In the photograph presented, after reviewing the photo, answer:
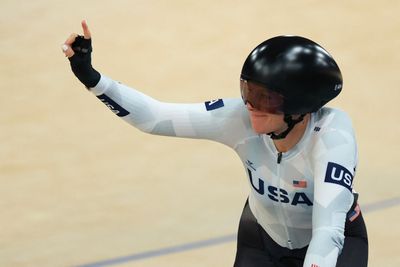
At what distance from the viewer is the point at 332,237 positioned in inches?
137

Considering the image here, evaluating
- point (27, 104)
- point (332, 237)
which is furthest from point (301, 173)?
point (27, 104)

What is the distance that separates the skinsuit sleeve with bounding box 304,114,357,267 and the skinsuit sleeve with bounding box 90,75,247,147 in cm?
39

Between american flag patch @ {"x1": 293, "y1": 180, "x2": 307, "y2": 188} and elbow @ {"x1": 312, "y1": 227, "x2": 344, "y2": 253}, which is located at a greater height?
american flag patch @ {"x1": 293, "y1": 180, "x2": 307, "y2": 188}

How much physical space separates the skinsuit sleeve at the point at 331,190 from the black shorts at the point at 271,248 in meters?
0.42

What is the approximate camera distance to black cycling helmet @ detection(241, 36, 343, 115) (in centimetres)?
362

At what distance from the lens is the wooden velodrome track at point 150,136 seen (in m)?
6.05

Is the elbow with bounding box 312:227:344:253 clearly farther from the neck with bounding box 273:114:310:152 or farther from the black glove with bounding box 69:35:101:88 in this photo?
the black glove with bounding box 69:35:101:88

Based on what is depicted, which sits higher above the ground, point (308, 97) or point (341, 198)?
point (308, 97)

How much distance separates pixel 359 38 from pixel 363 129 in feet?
4.93

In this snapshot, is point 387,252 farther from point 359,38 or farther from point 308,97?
point 359,38

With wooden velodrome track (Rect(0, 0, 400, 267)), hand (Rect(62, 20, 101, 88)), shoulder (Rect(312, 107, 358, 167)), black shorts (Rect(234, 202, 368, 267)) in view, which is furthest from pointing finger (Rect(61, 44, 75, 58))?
wooden velodrome track (Rect(0, 0, 400, 267))

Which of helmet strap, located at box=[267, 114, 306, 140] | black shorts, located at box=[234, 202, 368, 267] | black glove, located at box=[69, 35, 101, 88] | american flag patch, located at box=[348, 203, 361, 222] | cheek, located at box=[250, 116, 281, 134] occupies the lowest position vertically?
black shorts, located at box=[234, 202, 368, 267]

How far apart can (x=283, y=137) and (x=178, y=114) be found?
45cm

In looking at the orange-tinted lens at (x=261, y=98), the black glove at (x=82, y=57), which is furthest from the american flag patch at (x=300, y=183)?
the black glove at (x=82, y=57)
